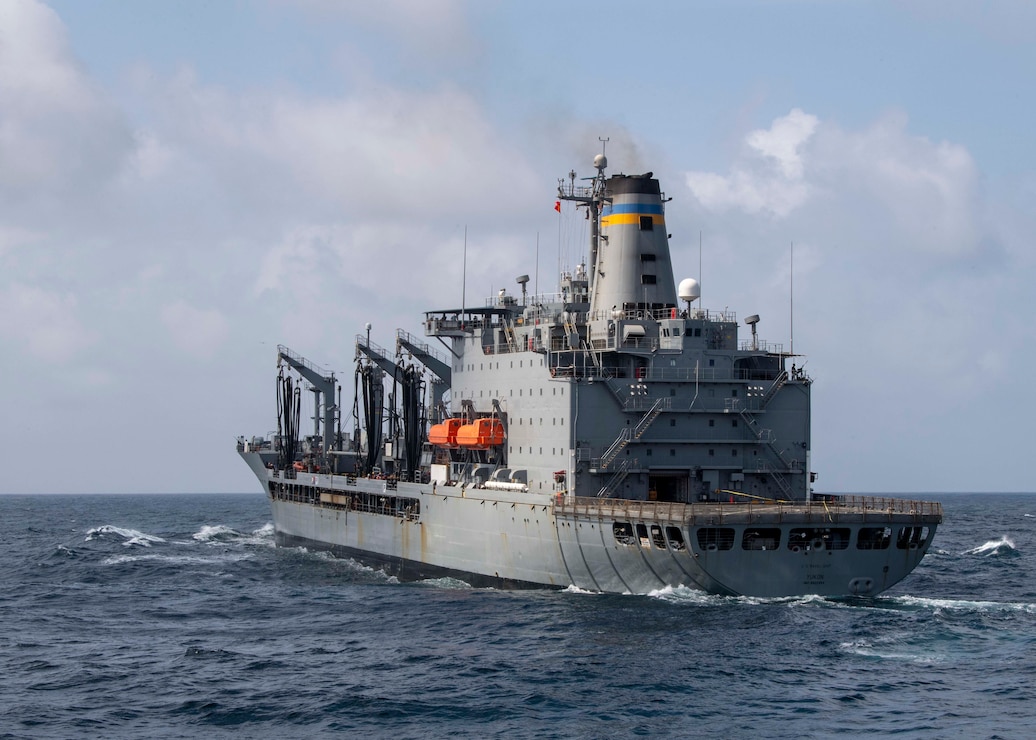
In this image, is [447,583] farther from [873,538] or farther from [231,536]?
[231,536]

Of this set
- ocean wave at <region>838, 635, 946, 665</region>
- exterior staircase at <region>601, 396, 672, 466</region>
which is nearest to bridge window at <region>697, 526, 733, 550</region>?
ocean wave at <region>838, 635, 946, 665</region>

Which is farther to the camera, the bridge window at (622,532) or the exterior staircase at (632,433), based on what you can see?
the exterior staircase at (632,433)

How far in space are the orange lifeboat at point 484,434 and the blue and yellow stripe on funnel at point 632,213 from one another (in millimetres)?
9203

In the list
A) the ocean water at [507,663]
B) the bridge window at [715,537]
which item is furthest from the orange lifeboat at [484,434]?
the bridge window at [715,537]

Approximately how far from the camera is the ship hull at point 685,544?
121 ft

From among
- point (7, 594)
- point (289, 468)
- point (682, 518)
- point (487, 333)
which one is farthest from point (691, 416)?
point (289, 468)

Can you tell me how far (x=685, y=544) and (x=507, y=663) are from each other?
25.3 feet

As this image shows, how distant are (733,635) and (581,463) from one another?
1056 cm

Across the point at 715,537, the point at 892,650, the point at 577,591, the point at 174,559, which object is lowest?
the point at 174,559

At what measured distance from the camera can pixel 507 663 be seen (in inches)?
1251

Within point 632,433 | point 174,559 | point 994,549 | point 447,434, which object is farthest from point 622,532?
point 994,549

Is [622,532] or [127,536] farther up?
[622,532]

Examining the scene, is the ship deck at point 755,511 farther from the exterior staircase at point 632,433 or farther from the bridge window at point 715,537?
the exterior staircase at point 632,433

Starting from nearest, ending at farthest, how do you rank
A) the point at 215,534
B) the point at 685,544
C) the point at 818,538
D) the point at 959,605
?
the point at 685,544, the point at 818,538, the point at 959,605, the point at 215,534
